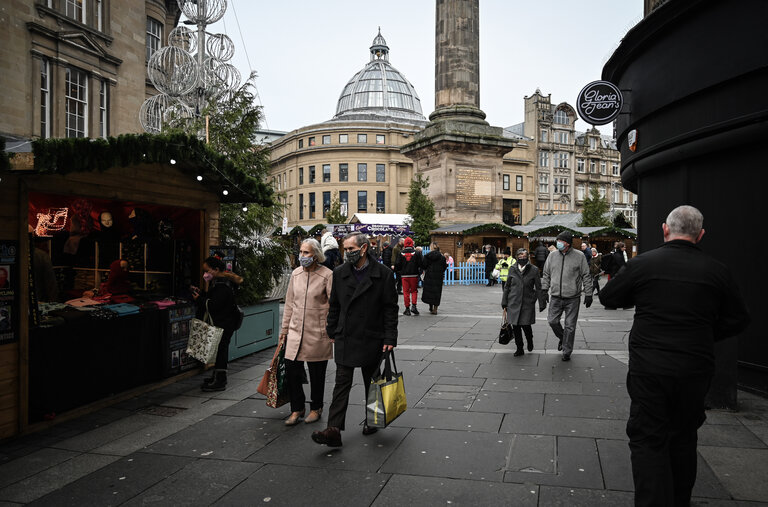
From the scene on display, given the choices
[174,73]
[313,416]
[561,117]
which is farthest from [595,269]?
[561,117]

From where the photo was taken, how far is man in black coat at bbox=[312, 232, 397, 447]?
4.80 meters

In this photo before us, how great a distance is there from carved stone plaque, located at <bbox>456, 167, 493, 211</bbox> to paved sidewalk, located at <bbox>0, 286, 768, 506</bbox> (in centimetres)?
1812

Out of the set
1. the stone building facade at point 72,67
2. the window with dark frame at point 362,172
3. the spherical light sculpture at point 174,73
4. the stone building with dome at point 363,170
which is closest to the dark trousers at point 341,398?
the spherical light sculpture at point 174,73

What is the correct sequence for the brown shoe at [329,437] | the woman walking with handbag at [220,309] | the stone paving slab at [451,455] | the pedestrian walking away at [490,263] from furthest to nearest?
the pedestrian walking away at [490,263], the woman walking with handbag at [220,309], the brown shoe at [329,437], the stone paving slab at [451,455]

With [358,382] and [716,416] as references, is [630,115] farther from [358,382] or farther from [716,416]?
[358,382]

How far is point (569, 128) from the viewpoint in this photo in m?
72.9

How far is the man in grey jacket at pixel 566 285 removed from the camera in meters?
8.15

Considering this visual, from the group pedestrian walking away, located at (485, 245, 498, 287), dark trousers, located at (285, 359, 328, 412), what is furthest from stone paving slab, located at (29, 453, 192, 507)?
pedestrian walking away, located at (485, 245, 498, 287)

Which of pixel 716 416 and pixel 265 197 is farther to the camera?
pixel 265 197

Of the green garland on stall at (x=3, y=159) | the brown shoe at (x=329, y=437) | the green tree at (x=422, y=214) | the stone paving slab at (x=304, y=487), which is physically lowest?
the stone paving slab at (x=304, y=487)

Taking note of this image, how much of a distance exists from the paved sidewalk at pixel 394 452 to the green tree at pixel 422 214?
1928 centimetres

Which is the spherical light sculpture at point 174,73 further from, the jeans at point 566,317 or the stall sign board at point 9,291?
the jeans at point 566,317

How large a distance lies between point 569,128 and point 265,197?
235ft

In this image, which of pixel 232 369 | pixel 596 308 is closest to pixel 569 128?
pixel 596 308
